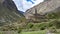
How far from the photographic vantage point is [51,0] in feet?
438

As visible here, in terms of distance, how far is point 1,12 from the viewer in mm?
150500

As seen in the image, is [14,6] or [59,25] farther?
[14,6]

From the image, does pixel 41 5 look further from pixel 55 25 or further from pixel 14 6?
pixel 55 25

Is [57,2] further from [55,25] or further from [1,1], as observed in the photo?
[55,25]

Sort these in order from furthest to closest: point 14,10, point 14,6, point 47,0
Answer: point 14,6
point 14,10
point 47,0

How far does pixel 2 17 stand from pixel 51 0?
141 feet

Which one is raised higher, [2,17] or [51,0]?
[51,0]

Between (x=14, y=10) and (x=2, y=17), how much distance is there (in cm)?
2643

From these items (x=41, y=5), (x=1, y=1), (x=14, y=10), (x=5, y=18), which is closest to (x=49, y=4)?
(x=41, y=5)

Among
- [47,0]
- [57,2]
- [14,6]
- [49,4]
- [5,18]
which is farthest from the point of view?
[14,6]

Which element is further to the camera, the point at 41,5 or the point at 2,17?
the point at 2,17

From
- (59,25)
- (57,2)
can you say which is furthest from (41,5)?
(59,25)

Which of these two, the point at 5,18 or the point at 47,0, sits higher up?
the point at 47,0

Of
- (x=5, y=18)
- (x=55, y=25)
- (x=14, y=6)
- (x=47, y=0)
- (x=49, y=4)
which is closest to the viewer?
(x=55, y=25)
